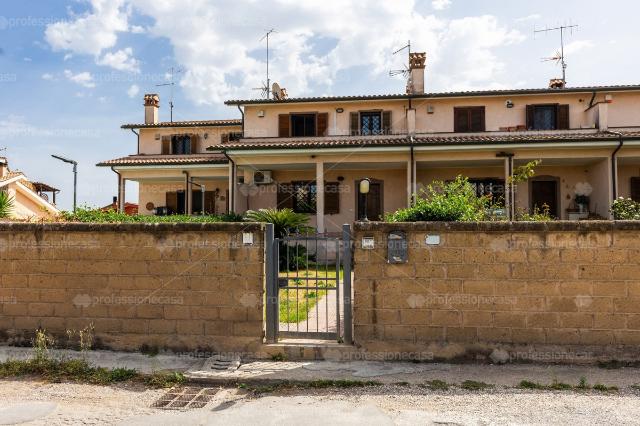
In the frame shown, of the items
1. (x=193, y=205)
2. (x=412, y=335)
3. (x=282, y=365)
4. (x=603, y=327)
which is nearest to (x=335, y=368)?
(x=282, y=365)

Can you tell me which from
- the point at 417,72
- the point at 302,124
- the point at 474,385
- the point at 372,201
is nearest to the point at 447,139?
the point at 372,201

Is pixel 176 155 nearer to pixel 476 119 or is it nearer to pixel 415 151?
pixel 415 151

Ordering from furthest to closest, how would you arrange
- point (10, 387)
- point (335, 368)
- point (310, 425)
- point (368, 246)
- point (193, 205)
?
point (193, 205), point (368, 246), point (335, 368), point (10, 387), point (310, 425)

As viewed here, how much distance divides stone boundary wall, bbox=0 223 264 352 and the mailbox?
5.28 ft

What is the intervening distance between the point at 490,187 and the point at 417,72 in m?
6.02

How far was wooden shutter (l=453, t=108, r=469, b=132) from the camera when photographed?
18047 millimetres

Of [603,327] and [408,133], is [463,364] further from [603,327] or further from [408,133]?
[408,133]

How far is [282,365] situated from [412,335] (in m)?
1.63

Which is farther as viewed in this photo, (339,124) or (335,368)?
(339,124)

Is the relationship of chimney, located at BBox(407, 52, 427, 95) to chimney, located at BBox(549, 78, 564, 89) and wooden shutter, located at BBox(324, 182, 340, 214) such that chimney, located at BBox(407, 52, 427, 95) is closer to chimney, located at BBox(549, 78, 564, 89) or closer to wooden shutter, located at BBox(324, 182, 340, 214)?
wooden shutter, located at BBox(324, 182, 340, 214)

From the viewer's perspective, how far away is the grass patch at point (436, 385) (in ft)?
14.9

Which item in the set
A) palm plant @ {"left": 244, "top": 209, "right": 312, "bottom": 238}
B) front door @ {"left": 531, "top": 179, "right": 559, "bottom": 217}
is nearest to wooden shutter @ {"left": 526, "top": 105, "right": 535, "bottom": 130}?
front door @ {"left": 531, "top": 179, "right": 559, "bottom": 217}

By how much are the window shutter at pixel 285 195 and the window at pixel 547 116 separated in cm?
1037

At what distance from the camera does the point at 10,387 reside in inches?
186
